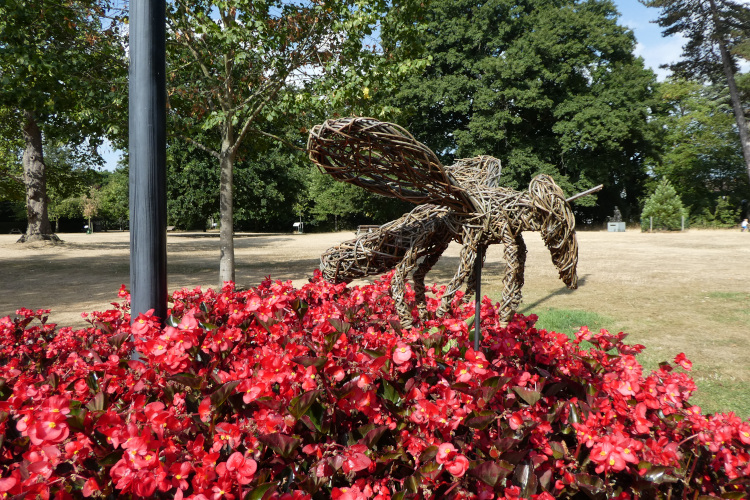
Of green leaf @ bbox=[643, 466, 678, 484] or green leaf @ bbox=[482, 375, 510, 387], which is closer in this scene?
green leaf @ bbox=[643, 466, 678, 484]

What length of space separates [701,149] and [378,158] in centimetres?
4740

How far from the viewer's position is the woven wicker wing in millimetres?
1976

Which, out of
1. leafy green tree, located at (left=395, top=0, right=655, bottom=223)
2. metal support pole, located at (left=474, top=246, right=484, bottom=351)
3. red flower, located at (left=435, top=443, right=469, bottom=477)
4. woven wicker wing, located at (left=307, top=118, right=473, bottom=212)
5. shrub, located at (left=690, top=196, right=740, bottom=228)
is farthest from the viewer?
shrub, located at (left=690, top=196, right=740, bottom=228)

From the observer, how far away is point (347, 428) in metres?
1.57

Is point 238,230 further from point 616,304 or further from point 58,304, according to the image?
point 616,304

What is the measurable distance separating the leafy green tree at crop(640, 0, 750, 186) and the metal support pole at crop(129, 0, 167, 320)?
2807 cm

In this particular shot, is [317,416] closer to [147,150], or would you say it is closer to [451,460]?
[451,460]

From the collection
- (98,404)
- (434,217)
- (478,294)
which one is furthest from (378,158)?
(98,404)

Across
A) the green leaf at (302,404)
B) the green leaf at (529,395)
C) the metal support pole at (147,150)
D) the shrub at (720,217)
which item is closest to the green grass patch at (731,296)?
the green leaf at (529,395)

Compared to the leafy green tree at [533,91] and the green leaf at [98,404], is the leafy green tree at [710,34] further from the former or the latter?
the green leaf at [98,404]

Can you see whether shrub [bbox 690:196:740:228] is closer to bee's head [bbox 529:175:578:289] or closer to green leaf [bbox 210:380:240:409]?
bee's head [bbox 529:175:578:289]

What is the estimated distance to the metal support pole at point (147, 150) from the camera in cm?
216

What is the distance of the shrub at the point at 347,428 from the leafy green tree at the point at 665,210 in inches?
1418

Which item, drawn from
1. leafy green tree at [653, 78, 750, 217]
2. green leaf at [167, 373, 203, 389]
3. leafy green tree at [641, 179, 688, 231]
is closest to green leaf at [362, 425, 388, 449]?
green leaf at [167, 373, 203, 389]
